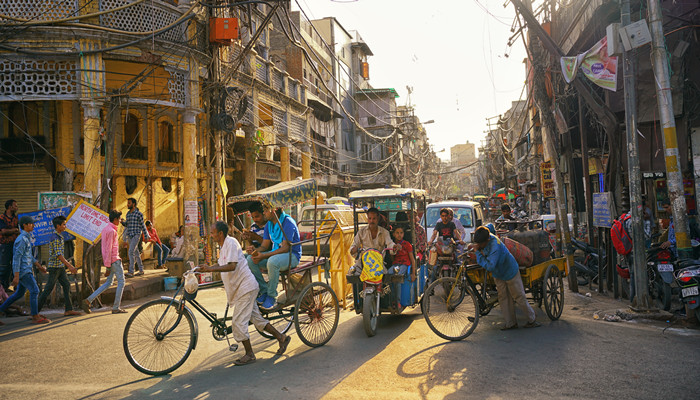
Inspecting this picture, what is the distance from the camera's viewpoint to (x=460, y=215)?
584 inches

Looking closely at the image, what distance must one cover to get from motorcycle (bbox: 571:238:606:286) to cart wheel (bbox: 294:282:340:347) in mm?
6341

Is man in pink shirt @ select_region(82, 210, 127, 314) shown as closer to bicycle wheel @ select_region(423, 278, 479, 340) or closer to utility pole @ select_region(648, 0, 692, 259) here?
bicycle wheel @ select_region(423, 278, 479, 340)

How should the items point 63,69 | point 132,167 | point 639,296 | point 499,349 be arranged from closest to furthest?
point 499,349
point 639,296
point 63,69
point 132,167

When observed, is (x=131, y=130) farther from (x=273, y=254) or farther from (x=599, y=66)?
(x=599, y=66)

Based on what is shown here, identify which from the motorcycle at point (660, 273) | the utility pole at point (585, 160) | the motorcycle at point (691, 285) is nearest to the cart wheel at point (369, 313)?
the motorcycle at point (691, 285)

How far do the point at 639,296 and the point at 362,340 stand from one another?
455 centimetres

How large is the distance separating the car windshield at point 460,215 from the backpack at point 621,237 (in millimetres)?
6012

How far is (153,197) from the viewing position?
695 inches

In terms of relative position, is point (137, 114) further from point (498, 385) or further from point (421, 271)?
point (498, 385)

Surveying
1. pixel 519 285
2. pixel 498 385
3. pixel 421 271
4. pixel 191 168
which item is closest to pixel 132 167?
pixel 191 168

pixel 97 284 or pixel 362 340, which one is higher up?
pixel 97 284

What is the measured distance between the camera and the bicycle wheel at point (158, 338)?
201 inches

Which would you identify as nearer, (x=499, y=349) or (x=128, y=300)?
(x=499, y=349)

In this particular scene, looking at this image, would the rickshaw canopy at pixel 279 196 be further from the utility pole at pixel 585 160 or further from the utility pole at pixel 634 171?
the utility pole at pixel 585 160
